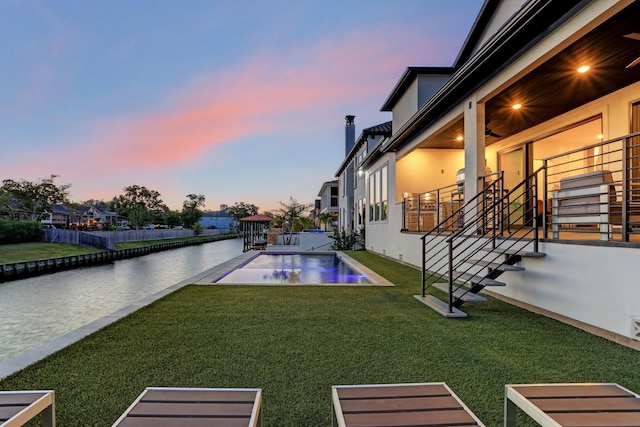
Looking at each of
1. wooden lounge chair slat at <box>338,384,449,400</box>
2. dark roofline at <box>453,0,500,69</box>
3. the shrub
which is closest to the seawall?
the shrub

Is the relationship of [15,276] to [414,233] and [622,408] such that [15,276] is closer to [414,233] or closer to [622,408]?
[414,233]

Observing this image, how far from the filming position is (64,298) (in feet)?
39.0

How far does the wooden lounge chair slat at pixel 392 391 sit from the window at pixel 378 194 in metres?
11.2

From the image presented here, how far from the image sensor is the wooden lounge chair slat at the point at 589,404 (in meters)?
1.35

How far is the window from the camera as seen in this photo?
12.9 meters

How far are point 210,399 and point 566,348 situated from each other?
320 centimetres

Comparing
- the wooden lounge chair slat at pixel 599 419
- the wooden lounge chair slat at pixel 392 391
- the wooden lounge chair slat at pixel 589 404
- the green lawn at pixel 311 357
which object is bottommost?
Result: the green lawn at pixel 311 357

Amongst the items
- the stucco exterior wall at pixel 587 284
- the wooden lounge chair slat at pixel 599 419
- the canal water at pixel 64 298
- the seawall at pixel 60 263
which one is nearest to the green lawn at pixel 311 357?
the stucco exterior wall at pixel 587 284

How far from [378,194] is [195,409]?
13.0 m

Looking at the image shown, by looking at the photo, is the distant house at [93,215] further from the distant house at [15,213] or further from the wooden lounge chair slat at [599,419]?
the wooden lounge chair slat at [599,419]

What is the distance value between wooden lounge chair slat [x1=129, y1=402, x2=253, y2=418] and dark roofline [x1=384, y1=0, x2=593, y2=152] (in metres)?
4.86

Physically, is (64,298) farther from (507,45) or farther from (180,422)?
(507,45)

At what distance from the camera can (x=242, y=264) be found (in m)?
10.1

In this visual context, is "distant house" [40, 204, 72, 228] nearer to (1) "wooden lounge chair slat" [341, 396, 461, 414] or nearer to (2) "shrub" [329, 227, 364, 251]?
(2) "shrub" [329, 227, 364, 251]
